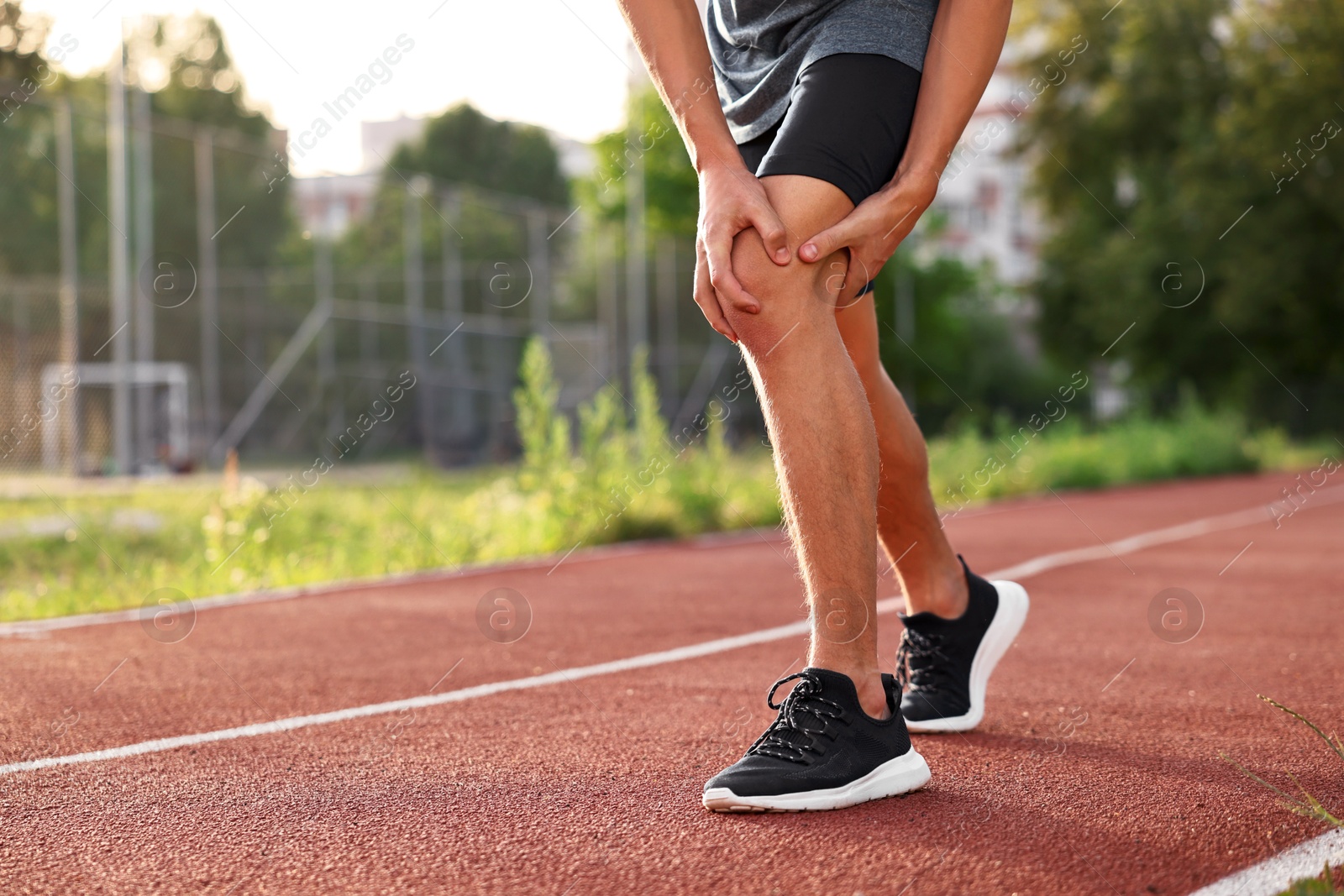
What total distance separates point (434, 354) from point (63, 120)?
7.50 meters

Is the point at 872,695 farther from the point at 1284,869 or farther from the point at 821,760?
the point at 1284,869

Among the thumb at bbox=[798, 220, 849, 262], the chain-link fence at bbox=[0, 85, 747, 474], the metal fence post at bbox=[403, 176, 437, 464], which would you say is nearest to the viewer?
the thumb at bbox=[798, 220, 849, 262]

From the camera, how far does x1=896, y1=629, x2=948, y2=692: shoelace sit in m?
3.02

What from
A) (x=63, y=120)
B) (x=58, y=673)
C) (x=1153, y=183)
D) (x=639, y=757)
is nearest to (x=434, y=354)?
(x=63, y=120)

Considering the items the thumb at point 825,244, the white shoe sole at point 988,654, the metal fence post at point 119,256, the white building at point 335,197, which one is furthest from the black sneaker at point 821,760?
the white building at point 335,197

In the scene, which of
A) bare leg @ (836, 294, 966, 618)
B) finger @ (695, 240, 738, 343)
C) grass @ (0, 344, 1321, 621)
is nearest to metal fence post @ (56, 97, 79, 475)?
grass @ (0, 344, 1321, 621)

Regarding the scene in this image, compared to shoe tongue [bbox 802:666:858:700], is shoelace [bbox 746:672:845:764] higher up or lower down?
lower down

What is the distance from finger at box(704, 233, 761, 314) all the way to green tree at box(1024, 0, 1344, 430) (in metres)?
30.0

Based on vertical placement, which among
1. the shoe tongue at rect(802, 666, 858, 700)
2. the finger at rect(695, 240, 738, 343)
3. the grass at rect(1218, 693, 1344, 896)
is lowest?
the grass at rect(1218, 693, 1344, 896)

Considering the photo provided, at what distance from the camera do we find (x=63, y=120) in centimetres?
1509

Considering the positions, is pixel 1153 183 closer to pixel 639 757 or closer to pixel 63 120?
pixel 63 120

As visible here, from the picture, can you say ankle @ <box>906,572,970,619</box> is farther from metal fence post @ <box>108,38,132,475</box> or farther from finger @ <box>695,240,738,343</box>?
metal fence post @ <box>108,38,132,475</box>

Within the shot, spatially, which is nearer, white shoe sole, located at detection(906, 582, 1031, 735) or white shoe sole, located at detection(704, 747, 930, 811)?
white shoe sole, located at detection(704, 747, 930, 811)

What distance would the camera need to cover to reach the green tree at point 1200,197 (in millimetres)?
30031
